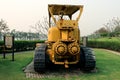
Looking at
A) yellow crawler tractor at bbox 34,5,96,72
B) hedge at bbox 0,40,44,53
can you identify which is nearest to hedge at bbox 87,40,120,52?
hedge at bbox 0,40,44,53

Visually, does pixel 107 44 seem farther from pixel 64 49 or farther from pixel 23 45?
pixel 64 49

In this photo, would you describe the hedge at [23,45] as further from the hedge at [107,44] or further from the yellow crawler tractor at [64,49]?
the yellow crawler tractor at [64,49]

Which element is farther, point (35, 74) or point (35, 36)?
point (35, 36)

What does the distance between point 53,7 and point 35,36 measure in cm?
4167

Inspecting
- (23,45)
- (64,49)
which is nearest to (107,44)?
(23,45)

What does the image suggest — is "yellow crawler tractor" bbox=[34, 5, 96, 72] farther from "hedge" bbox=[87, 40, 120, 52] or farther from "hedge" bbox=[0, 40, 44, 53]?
"hedge" bbox=[87, 40, 120, 52]

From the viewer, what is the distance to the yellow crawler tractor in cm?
1355

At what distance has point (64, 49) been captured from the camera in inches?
530

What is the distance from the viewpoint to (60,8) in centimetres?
1514

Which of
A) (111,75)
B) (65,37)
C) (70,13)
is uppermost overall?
(70,13)

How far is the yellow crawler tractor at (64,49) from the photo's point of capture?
13.5 m

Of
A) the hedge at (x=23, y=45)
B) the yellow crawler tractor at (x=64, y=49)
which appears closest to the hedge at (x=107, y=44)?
the hedge at (x=23, y=45)

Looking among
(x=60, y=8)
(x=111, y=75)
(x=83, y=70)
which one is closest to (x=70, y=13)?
(x=60, y=8)

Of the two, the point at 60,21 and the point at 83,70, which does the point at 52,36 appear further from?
the point at 83,70
